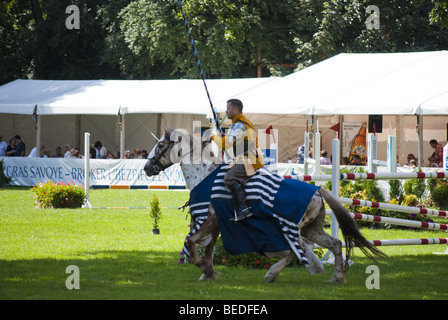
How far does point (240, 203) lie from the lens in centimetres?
836

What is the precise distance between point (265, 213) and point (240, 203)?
307 millimetres

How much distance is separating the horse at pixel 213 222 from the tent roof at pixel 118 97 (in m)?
17.2

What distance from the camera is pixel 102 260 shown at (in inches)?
422

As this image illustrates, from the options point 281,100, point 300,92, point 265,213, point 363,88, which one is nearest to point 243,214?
point 265,213

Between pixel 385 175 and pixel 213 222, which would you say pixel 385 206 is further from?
pixel 213 222

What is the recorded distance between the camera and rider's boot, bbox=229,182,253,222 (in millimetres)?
8344

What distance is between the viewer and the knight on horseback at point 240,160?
837 centimetres

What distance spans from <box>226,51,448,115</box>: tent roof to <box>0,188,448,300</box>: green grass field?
263 inches

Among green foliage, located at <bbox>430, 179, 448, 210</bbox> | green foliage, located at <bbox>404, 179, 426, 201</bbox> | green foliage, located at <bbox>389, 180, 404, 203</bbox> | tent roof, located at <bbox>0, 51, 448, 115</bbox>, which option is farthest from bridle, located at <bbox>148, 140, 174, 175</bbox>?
tent roof, located at <bbox>0, 51, 448, 115</bbox>

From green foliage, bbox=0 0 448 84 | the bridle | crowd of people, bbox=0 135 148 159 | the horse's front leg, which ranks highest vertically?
green foliage, bbox=0 0 448 84

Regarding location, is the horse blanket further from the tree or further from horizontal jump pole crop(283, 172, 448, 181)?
the tree

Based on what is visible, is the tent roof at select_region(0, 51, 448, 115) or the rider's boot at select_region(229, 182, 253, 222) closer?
the rider's boot at select_region(229, 182, 253, 222)

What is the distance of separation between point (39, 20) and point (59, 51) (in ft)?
10.7
